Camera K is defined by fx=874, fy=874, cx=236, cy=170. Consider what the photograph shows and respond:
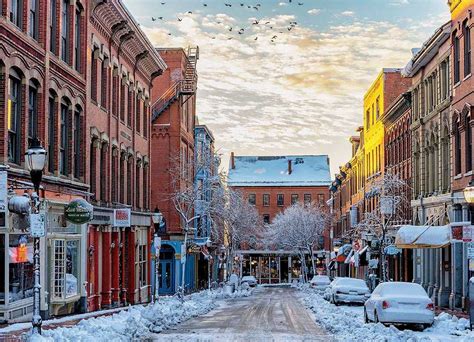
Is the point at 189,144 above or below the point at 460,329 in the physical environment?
above

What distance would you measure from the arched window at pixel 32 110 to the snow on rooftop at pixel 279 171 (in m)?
99.1

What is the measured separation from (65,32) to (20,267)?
9.35 metres

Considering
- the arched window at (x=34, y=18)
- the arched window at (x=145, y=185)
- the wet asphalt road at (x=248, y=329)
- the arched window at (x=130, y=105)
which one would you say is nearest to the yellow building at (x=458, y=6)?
the wet asphalt road at (x=248, y=329)

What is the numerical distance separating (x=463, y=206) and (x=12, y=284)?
18493mm

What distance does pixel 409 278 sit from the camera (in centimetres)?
5022

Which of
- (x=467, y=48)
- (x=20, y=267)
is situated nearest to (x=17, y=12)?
(x=20, y=267)

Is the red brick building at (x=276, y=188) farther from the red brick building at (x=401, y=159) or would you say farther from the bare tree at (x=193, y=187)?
the red brick building at (x=401, y=159)

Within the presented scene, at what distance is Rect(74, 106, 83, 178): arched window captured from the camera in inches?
1255

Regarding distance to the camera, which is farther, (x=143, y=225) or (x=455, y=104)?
(x=143, y=225)

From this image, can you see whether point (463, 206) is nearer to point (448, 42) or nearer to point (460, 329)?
point (448, 42)

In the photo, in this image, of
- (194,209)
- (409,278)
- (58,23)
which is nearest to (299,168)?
(194,209)

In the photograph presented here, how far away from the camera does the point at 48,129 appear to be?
28.1 m

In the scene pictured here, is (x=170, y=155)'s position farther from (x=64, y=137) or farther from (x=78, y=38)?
(x=64, y=137)

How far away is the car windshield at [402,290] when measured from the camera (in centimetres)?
2483
